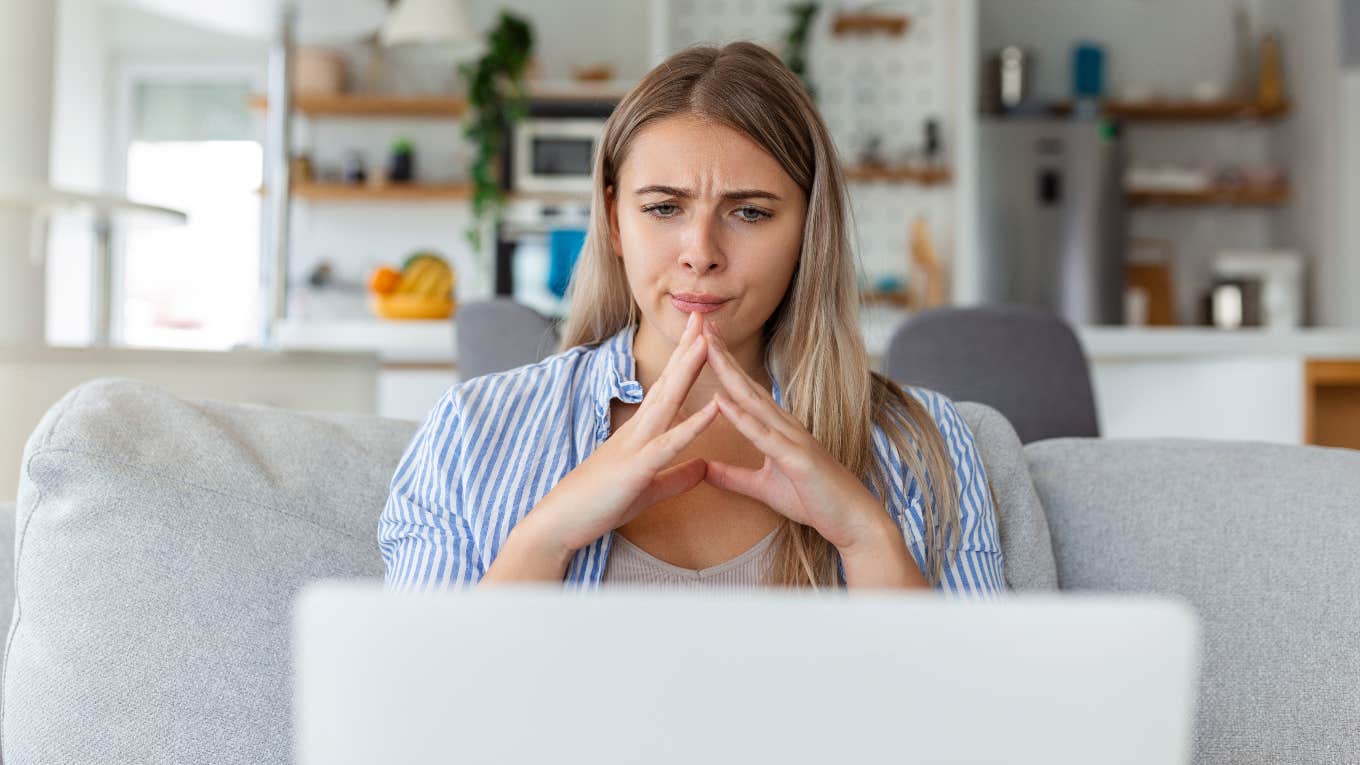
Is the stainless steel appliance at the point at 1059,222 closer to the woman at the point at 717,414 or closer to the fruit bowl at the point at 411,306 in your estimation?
the fruit bowl at the point at 411,306

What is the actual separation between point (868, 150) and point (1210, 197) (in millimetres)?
1695

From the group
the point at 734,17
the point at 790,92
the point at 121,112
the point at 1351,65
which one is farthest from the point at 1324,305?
the point at 121,112

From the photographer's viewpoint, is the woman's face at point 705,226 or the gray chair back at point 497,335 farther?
the gray chair back at point 497,335

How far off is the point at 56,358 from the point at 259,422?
3.19 ft

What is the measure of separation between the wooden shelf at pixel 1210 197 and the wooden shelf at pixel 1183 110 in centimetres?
38

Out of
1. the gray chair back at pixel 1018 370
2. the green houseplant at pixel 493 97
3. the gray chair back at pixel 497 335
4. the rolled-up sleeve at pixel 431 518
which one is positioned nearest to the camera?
the rolled-up sleeve at pixel 431 518

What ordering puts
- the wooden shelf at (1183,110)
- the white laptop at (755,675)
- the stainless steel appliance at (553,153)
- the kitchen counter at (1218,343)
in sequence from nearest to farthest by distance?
1. the white laptop at (755,675)
2. the kitchen counter at (1218,343)
3. the stainless steel appliance at (553,153)
4. the wooden shelf at (1183,110)

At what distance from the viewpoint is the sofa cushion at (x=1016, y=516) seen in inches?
59.6

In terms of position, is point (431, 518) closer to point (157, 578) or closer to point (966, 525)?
point (157, 578)

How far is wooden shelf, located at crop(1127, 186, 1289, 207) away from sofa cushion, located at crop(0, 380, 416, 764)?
5.75 metres

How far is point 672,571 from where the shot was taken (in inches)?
54.2

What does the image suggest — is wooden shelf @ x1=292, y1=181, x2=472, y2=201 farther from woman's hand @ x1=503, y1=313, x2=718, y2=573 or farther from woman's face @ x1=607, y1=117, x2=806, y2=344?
woman's hand @ x1=503, y1=313, x2=718, y2=573

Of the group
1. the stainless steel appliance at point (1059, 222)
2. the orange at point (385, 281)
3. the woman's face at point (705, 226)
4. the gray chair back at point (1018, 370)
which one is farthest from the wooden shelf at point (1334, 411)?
the woman's face at point (705, 226)

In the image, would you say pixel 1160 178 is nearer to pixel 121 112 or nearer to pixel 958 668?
pixel 121 112
